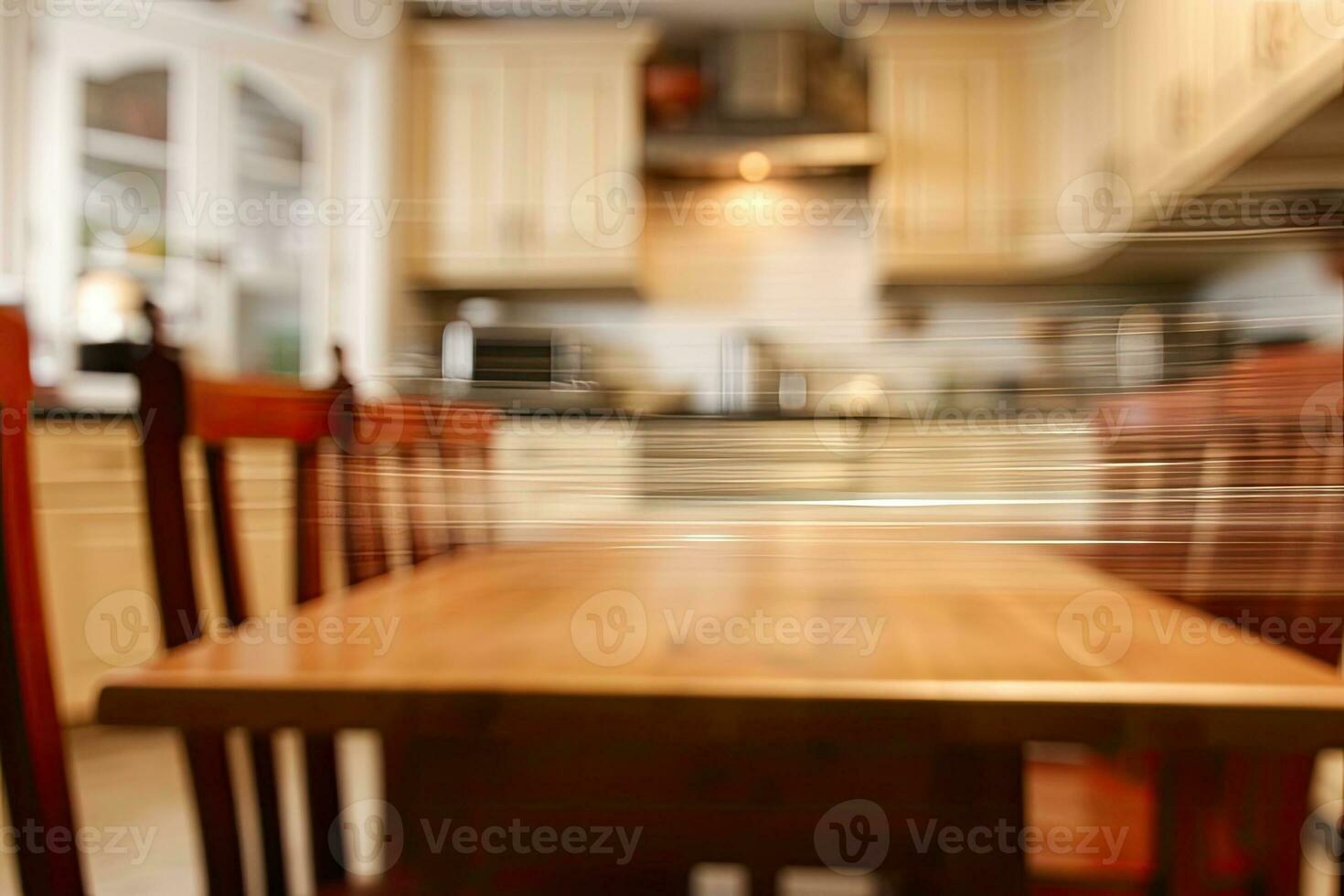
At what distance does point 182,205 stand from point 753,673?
2.55 m

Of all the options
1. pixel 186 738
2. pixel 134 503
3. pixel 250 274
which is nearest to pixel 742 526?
pixel 186 738

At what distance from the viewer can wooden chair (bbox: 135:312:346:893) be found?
64 cm

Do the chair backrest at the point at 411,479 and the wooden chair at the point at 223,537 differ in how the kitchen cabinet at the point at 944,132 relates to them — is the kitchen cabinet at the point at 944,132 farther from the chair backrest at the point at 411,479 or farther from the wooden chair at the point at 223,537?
the wooden chair at the point at 223,537

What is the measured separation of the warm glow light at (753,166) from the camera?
9.30ft

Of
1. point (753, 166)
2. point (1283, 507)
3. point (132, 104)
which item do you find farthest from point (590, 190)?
point (1283, 507)

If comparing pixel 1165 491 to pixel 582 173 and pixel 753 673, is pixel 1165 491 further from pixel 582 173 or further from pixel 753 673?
pixel 582 173

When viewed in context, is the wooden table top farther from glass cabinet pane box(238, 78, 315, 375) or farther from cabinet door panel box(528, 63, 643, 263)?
cabinet door panel box(528, 63, 643, 263)

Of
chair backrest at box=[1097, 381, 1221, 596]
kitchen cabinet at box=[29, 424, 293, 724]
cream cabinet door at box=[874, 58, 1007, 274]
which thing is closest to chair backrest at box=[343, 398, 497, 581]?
chair backrest at box=[1097, 381, 1221, 596]

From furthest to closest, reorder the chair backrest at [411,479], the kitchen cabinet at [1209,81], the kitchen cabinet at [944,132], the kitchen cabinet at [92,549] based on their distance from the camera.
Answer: the kitchen cabinet at [944,132] < the kitchen cabinet at [92,549] < the kitchen cabinet at [1209,81] < the chair backrest at [411,479]

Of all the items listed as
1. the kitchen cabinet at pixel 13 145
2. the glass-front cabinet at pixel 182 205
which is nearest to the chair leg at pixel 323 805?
the glass-front cabinet at pixel 182 205

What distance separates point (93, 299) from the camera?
7.15 feet

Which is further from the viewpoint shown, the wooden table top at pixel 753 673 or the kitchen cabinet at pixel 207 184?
the kitchen cabinet at pixel 207 184

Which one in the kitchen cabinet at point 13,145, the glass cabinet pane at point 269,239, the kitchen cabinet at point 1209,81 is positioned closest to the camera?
the kitchen cabinet at point 1209,81

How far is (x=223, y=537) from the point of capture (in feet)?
2.65
